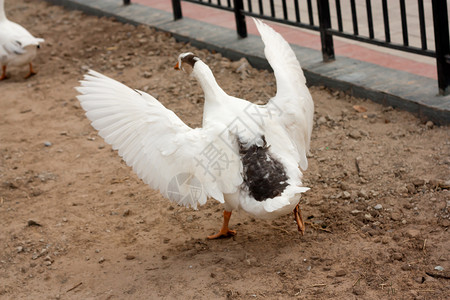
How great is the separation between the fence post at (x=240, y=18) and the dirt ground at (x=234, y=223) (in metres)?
1.20

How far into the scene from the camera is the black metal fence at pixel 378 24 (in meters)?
5.30

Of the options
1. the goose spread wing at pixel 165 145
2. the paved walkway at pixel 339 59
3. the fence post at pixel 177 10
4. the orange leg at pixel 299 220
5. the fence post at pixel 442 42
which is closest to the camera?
the goose spread wing at pixel 165 145

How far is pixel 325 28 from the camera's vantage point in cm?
653

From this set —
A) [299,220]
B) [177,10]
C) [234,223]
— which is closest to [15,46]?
[177,10]

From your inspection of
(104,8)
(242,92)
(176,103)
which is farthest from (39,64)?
(242,92)

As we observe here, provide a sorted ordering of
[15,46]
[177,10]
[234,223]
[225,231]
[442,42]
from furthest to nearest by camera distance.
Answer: [177,10] < [15,46] < [442,42] < [234,223] < [225,231]

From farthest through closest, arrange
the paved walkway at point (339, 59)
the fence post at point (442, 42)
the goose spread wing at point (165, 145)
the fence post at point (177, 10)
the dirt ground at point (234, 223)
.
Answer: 1. the fence post at point (177, 10)
2. the paved walkway at point (339, 59)
3. the fence post at point (442, 42)
4. the goose spread wing at point (165, 145)
5. the dirt ground at point (234, 223)

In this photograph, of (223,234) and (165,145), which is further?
(223,234)

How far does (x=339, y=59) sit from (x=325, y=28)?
17.5 inches

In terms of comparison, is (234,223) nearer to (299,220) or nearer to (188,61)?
(299,220)

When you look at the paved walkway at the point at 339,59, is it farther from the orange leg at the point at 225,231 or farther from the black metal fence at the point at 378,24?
the orange leg at the point at 225,231

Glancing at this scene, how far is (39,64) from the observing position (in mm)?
8562

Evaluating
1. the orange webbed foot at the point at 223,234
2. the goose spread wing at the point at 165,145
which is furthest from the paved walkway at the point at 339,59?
the goose spread wing at the point at 165,145

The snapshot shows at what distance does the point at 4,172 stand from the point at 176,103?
6.41ft
